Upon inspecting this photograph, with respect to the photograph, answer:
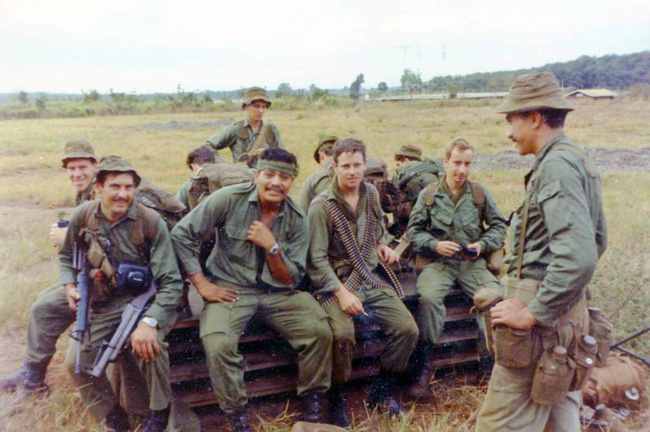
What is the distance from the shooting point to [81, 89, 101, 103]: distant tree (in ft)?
172

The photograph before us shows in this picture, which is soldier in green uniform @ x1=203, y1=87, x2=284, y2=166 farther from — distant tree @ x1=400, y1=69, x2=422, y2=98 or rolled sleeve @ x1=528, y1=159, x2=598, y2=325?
distant tree @ x1=400, y1=69, x2=422, y2=98

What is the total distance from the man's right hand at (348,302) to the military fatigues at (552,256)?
142 centimetres

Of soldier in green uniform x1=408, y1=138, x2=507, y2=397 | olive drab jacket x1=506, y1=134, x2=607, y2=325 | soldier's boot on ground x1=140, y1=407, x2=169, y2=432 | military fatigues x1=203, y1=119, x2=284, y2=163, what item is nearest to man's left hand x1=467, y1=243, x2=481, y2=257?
soldier in green uniform x1=408, y1=138, x2=507, y2=397

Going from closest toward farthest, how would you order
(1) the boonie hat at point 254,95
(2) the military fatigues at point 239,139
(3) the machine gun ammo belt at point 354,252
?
(3) the machine gun ammo belt at point 354,252 → (1) the boonie hat at point 254,95 → (2) the military fatigues at point 239,139

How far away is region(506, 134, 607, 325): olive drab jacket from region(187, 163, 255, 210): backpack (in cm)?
270

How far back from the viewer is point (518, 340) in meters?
2.76

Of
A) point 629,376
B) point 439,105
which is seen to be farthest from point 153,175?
point 439,105

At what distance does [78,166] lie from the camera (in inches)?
190

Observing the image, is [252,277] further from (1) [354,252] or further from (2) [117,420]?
(2) [117,420]

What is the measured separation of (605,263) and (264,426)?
432cm

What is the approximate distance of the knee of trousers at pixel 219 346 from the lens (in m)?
3.77

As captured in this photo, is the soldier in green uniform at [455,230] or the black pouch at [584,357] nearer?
the black pouch at [584,357]

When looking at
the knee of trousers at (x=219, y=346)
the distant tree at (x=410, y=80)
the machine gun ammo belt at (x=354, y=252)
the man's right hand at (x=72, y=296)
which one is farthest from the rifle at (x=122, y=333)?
the distant tree at (x=410, y=80)

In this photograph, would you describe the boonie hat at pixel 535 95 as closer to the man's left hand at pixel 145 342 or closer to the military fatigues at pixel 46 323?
the man's left hand at pixel 145 342
